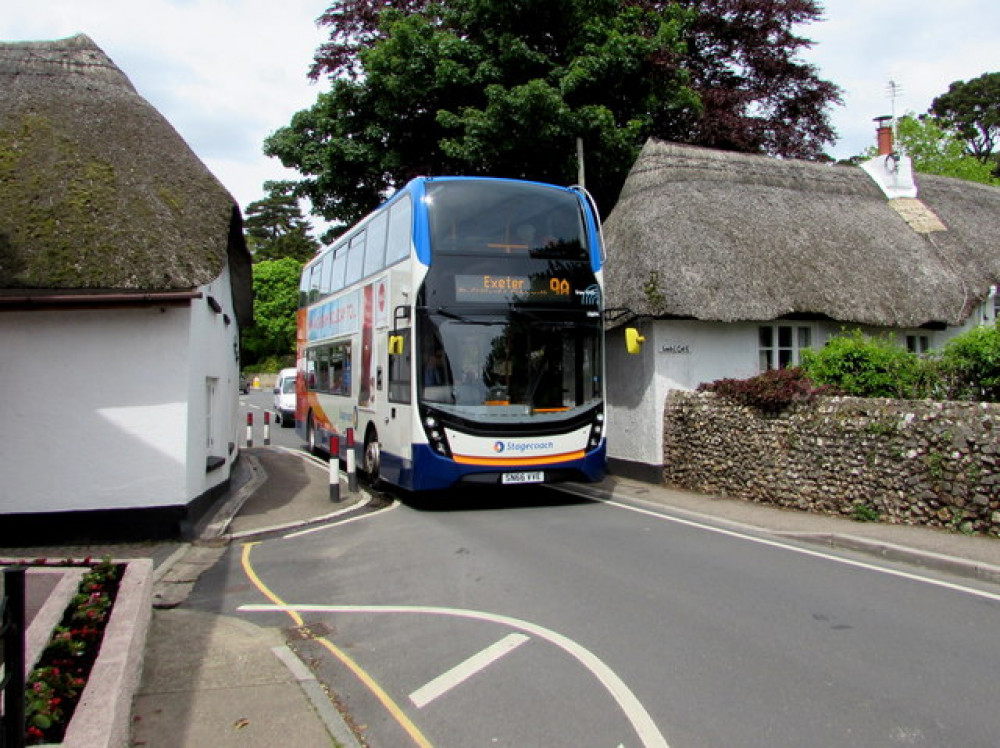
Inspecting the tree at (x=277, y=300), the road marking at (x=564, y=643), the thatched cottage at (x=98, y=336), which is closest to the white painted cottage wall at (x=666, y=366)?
the thatched cottage at (x=98, y=336)

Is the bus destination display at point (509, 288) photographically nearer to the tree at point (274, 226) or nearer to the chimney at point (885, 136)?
the chimney at point (885, 136)

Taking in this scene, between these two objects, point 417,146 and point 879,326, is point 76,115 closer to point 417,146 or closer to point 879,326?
point 417,146

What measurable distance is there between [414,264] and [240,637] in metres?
5.89

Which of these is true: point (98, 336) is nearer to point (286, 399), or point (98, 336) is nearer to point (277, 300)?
point (286, 399)

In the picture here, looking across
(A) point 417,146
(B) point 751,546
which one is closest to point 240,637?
(B) point 751,546

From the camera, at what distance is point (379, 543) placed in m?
8.95

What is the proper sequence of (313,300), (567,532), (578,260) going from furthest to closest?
(313,300) < (578,260) < (567,532)

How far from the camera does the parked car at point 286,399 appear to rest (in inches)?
1218

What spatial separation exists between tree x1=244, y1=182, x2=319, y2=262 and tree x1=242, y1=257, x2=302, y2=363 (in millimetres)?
5076

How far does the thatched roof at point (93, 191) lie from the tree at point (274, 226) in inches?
2785

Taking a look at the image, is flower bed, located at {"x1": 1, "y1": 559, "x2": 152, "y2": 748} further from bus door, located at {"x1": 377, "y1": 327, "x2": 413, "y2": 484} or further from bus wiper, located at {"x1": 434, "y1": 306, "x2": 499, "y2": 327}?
bus wiper, located at {"x1": 434, "y1": 306, "x2": 499, "y2": 327}

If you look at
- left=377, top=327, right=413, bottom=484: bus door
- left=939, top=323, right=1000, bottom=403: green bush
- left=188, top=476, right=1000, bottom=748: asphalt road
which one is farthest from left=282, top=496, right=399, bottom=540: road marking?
left=939, top=323, right=1000, bottom=403: green bush

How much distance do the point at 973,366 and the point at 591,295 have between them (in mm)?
4997

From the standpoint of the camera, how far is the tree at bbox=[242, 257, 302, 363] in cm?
7169
